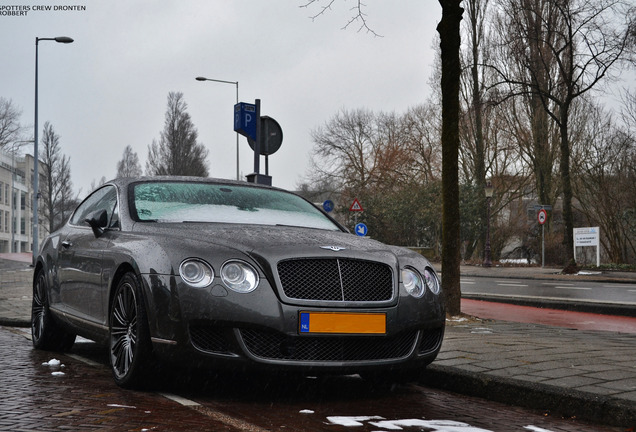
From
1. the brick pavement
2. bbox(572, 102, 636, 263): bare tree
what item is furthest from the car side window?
bbox(572, 102, 636, 263): bare tree

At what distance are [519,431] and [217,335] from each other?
5.74 ft

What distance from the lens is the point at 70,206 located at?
71.8 metres

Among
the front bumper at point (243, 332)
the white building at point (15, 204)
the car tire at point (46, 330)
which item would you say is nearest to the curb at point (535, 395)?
the front bumper at point (243, 332)

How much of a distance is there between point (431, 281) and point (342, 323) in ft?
3.01

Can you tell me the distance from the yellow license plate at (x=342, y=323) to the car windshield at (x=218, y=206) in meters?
1.26

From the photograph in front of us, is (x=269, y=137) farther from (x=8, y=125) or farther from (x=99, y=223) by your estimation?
(x=8, y=125)

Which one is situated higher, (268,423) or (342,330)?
(342,330)

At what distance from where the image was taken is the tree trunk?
379 inches

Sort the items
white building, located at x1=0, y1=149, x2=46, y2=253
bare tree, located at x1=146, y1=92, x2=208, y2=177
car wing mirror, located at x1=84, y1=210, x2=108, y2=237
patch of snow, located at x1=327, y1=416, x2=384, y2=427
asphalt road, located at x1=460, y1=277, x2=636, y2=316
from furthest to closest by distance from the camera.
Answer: white building, located at x1=0, y1=149, x2=46, y2=253 → bare tree, located at x1=146, y1=92, x2=208, y2=177 → asphalt road, located at x1=460, y1=277, x2=636, y2=316 → car wing mirror, located at x1=84, y1=210, x2=108, y2=237 → patch of snow, located at x1=327, y1=416, x2=384, y2=427

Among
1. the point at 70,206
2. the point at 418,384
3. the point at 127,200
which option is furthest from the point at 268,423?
the point at 70,206

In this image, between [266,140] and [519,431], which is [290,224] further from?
[266,140]

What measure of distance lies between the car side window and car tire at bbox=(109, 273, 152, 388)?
0.81m

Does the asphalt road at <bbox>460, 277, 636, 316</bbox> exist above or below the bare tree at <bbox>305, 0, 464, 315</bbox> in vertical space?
below

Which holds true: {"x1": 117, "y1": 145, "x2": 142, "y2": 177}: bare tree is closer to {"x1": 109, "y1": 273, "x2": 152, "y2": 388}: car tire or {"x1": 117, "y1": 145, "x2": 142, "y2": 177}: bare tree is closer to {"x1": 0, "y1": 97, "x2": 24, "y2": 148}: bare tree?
{"x1": 0, "y1": 97, "x2": 24, "y2": 148}: bare tree
